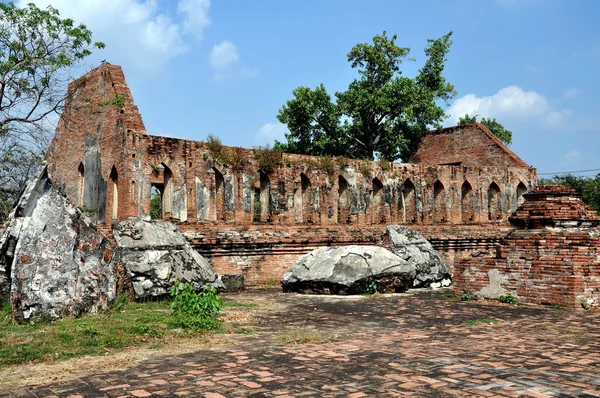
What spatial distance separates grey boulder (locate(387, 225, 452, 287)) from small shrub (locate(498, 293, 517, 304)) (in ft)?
9.08

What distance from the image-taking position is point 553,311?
8.02 metres

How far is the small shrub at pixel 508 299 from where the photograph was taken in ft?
29.1

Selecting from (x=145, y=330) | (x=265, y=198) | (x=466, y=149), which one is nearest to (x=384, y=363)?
(x=145, y=330)

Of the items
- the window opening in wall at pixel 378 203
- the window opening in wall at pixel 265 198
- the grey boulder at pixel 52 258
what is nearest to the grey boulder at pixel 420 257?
the window opening in wall at pixel 265 198

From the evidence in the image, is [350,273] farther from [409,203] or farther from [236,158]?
[409,203]

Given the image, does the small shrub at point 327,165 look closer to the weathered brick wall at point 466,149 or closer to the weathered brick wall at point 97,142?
the weathered brick wall at point 97,142

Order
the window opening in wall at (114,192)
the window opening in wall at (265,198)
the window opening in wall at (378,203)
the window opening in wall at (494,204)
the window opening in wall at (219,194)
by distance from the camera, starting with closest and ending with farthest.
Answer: the window opening in wall at (219,194)
the window opening in wall at (114,192)
the window opening in wall at (265,198)
the window opening in wall at (378,203)
the window opening in wall at (494,204)

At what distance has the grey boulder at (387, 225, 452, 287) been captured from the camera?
11867mm

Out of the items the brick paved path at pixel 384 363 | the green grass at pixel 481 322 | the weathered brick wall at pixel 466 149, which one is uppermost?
the weathered brick wall at pixel 466 149

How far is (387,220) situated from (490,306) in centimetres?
877

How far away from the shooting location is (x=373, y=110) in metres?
26.3

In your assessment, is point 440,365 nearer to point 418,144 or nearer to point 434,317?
point 434,317

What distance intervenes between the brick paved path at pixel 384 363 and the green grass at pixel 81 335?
2.51 ft

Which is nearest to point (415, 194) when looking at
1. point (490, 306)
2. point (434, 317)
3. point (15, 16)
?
point (490, 306)
